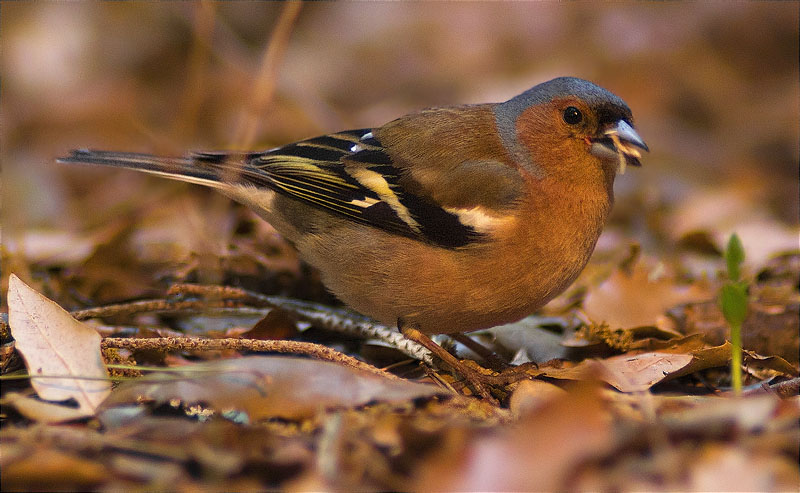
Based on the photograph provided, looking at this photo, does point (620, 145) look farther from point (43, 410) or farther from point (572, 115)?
point (43, 410)

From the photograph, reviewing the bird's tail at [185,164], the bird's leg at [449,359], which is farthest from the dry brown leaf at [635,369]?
the bird's tail at [185,164]

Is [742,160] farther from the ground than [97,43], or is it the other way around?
[97,43]

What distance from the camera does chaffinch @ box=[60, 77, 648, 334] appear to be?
335 centimetres

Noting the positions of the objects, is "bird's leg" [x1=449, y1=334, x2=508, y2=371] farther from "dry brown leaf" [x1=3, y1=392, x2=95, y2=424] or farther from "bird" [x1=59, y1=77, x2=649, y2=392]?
"dry brown leaf" [x1=3, y1=392, x2=95, y2=424]

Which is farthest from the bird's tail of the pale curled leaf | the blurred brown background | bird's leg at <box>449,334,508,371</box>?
bird's leg at <box>449,334,508,371</box>

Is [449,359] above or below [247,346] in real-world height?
above

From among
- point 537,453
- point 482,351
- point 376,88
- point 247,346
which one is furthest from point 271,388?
point 376,88

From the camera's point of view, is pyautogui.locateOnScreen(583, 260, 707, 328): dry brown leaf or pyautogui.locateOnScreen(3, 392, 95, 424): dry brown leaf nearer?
pyautogui.locateOnScreen(3, 392, 95, 424): dry brown leaf

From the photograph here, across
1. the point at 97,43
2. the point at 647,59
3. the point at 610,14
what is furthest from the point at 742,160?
the point at 97,43

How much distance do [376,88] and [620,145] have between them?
5.58m

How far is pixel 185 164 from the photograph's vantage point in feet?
12.8

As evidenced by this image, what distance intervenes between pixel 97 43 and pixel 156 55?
2.35 feet

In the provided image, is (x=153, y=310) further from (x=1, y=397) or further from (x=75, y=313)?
(x=1, y=397)

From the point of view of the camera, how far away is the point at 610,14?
907 centimetres
